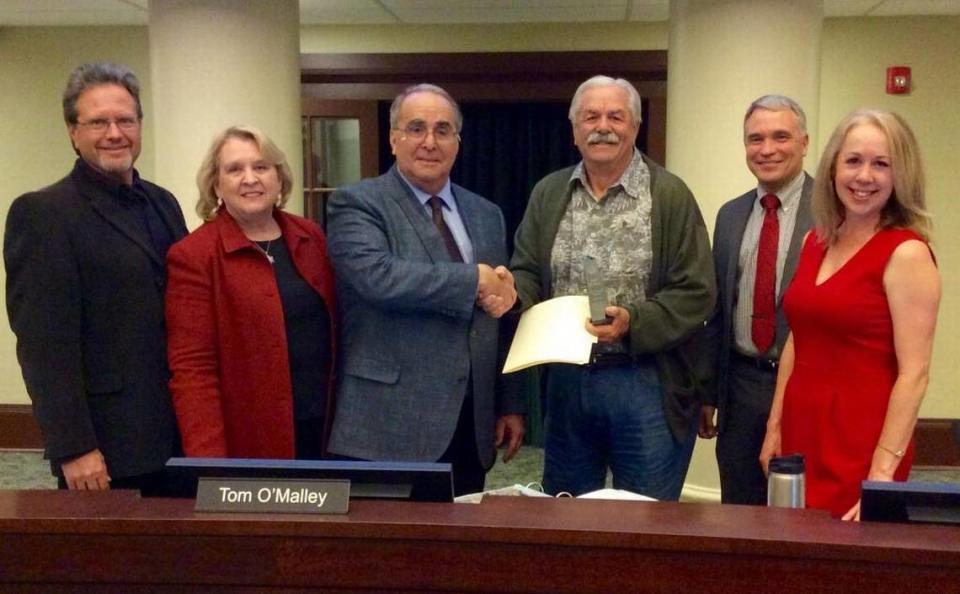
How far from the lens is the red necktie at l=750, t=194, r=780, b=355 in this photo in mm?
2215

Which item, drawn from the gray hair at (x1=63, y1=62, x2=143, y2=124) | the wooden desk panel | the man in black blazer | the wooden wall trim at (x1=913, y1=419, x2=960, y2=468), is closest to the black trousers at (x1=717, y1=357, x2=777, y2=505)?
the wooden desk panel

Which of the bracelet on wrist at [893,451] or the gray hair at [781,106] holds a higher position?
the gray hair at [781,106]

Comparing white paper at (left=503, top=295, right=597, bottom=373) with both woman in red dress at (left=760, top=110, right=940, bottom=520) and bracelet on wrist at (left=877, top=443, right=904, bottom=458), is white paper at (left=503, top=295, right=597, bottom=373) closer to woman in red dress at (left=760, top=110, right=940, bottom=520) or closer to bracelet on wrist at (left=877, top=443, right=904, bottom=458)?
woman in red dress at (left=760, top=110, right=940, bottom=520)

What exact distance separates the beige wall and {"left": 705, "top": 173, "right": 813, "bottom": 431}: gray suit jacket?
236cm

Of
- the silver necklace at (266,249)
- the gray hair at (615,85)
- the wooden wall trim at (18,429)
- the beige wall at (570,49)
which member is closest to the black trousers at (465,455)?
the silver necklace at (266,249)

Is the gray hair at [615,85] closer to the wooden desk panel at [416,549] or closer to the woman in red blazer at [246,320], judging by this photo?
the woman in red blazer at [246,320]

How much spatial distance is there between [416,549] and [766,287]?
1.48 meters

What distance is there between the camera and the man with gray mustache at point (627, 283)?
82.3 inches

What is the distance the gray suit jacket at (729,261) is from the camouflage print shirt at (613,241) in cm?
30

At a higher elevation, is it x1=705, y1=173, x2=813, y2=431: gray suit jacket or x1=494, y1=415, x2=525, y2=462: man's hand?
x1=705, y1=173, x2=813, y2=431: gray suit jacket

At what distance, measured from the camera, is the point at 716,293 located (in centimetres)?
216

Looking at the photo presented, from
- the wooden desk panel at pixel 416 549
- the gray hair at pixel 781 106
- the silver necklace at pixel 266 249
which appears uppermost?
the gray hair at pixel 781 106

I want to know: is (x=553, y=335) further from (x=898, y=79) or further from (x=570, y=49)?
(x=898, y=79)

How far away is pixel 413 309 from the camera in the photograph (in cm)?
196
